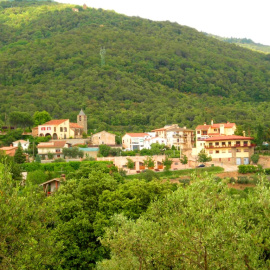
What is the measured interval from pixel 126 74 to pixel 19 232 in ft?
333

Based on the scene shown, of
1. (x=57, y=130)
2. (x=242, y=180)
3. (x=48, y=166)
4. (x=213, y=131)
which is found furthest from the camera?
(x=57, y=130)

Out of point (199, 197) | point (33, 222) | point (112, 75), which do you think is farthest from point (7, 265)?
point (112, 75)

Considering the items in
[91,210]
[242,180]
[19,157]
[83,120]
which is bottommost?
[242,180]

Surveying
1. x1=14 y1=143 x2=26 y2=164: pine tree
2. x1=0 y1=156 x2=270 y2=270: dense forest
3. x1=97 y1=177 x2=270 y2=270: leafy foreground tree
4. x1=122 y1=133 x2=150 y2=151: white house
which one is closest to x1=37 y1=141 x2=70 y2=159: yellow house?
x1=14 y1=143 x2=26 y2=164: pine tree

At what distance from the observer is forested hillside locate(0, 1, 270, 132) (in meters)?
85.5

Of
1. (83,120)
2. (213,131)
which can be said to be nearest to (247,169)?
(213,131)

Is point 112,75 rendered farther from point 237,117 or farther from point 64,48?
point 237,117

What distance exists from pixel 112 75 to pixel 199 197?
9844cm

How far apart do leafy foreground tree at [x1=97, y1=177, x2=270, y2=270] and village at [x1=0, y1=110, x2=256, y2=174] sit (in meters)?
35.6

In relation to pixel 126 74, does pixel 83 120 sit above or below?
below

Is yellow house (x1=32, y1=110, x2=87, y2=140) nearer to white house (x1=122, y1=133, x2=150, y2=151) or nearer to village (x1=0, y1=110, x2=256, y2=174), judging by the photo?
village (x1=0, y1=110, x2=256, y2=174)

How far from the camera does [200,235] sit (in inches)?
533

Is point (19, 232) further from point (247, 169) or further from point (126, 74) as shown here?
point (126, 74)

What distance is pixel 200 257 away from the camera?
1360 centimetres
